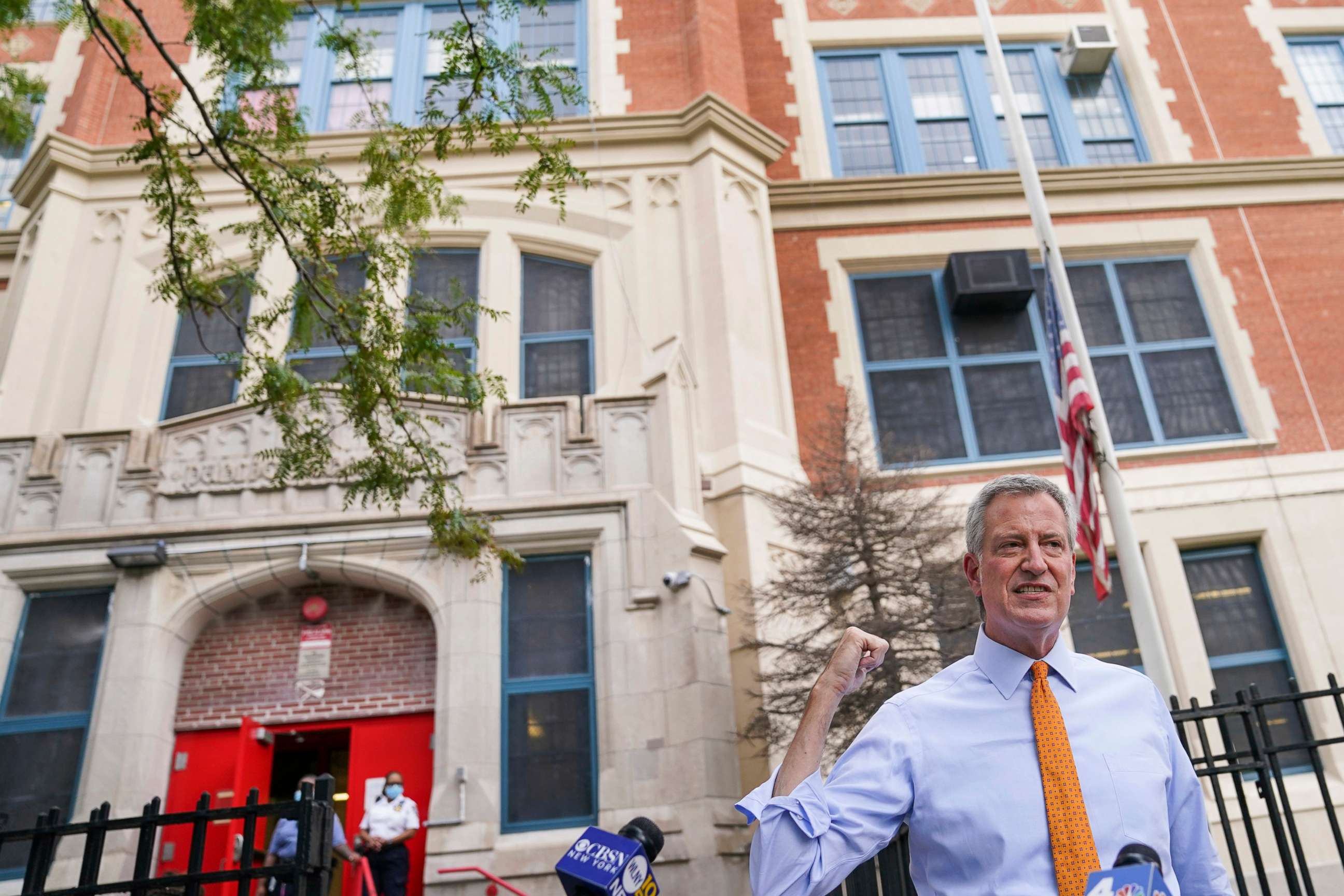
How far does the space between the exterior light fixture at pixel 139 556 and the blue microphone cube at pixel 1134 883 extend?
992 centimetres

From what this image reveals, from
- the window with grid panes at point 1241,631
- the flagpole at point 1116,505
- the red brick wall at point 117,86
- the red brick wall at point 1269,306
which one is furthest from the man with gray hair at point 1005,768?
the red brick wall at point 117,86

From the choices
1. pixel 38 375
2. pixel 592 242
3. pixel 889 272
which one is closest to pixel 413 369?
pixel 592 242

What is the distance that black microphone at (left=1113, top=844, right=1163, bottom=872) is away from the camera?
1.61m

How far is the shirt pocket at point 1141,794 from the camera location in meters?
1.98

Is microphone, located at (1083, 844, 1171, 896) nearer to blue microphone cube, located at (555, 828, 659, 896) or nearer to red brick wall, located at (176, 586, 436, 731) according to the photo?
blue microphone cube, located at (555, 828, 659, 896)

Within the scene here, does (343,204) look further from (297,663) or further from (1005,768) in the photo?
(1005,768)

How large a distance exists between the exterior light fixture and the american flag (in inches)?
348

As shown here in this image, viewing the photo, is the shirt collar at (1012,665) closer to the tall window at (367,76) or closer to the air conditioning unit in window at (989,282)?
the air conditioning unit in window at (989,282)

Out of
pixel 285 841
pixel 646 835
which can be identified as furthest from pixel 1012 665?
pixel 285 841

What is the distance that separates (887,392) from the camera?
42.8 ft

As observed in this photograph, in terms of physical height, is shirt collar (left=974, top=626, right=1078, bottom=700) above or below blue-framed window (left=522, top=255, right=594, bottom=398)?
below

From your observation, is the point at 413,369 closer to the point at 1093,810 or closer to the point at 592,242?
the point at 592,242

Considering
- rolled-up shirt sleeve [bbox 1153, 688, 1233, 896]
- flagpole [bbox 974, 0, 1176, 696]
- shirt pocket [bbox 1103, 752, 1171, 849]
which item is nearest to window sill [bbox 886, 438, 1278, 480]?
flagpole [bbox 974, 0, 1176, 696]

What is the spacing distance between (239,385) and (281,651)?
11.5ft
